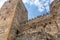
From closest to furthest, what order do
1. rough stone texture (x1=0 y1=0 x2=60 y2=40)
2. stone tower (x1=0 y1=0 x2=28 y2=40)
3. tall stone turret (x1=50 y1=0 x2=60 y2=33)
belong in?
rough stone texture (x1=0 y1=0 x2=60 y2=40), tall stone turret (x1=50 y1=0 x2=60 y2=33), stone tower (x1=0 y1=0 x2=28 y2=40)

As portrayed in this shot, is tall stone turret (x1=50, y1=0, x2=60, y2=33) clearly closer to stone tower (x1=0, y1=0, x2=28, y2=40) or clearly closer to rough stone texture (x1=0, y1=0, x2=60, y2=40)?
rough stone texture (x1=0, y1=0, x2=60, y2=40)

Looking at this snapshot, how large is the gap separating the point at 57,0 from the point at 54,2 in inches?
16.2

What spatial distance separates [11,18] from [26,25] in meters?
1.63

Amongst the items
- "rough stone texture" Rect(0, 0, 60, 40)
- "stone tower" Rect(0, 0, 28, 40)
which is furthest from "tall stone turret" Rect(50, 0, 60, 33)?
"stone tower" Rect(0, 0, 28, 40)

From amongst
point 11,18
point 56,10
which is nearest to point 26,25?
point 11,18

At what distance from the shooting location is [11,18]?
15.4m

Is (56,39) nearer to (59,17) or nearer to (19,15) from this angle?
(59,17)

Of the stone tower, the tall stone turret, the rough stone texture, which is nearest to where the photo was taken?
the rough stone texture

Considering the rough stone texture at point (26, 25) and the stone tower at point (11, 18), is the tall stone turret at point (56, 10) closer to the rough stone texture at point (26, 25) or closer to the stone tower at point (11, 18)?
the rough stone texture at point (26, 25)

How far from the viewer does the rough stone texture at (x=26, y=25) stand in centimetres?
1294

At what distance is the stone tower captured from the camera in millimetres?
14172

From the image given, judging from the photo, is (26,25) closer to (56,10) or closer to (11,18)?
(11,18)

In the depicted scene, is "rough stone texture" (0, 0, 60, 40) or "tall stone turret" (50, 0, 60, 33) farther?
"tall stone turret" (50, 0, 60, 33)

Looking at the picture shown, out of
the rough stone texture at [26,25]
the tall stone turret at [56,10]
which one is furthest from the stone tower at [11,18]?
the tall stone turret at [56,10]
